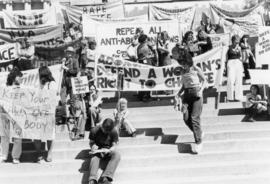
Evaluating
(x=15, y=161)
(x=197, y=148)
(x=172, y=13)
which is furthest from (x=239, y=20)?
(x=15, y=161)

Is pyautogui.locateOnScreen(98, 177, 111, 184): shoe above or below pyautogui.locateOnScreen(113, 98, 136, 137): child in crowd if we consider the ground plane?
below

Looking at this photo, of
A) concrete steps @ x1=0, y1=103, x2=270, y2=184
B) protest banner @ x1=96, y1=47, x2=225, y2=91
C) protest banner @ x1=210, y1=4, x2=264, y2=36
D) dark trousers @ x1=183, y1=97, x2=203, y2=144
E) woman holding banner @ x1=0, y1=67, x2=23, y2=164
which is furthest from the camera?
protest banner @ x1=210, y1=4, x2=264, y2=36

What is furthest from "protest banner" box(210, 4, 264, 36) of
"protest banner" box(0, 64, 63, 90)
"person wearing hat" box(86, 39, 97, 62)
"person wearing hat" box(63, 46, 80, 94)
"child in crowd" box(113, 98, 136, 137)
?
"child in crowd" box(113, 98, 136, 137)

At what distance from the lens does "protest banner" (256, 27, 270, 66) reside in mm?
11922

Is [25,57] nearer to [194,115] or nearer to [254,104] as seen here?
[194,115]

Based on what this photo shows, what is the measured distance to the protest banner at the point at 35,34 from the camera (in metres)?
15.7

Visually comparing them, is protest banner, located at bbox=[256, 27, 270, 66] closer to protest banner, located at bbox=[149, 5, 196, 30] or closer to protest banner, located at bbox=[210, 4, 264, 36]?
protest banner, located at bbox=[210, 4, 264, 36]

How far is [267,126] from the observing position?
1064cm

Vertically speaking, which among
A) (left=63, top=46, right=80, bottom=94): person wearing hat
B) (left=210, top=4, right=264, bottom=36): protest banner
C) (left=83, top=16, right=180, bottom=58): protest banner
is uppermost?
(left=210, top=4, right=264, bottom=36): protest banner

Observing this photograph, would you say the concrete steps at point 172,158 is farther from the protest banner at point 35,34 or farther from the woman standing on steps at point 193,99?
the protest banner at point 35,34

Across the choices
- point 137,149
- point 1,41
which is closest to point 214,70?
point 137,149

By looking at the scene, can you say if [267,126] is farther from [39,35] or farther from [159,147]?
[39,35]

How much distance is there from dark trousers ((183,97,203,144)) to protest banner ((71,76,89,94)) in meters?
2.28

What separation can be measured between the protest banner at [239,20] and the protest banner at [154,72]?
19.6 feet
